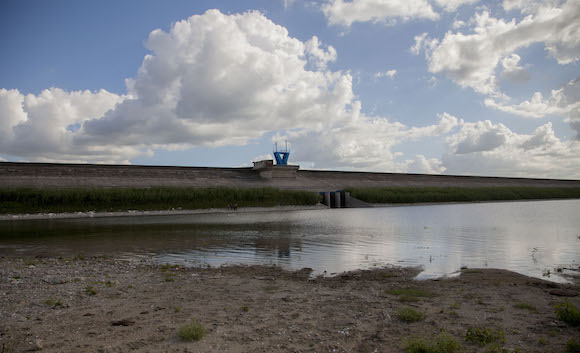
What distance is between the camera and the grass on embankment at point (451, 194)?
6569 cm

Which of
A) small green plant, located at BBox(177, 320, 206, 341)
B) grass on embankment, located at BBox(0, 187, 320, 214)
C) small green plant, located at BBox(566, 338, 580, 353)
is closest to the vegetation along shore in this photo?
grass on embankment, located at BBox(0, 187, 320, 214)

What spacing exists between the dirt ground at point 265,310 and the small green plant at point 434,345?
0.66 ft

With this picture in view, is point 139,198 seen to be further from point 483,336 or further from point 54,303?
point 483,336

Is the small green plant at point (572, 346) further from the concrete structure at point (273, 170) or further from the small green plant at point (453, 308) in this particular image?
the concrete structure at point (273, 170)

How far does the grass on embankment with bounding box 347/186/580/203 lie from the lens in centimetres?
6569

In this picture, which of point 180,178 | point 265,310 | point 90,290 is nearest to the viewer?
point 265,310

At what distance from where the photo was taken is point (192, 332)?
6016 millimetres

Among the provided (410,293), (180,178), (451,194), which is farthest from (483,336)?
(451,194)

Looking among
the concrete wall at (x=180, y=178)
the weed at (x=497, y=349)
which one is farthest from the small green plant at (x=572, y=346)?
the concrete wall at (x=180, y=178)

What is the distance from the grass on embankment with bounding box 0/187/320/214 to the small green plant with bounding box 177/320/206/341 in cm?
4275

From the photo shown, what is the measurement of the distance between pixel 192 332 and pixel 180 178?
186 feet

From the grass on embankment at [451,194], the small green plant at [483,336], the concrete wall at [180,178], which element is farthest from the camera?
the grass on embankment at [451,194]

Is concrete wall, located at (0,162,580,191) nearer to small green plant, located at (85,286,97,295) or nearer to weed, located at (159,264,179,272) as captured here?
weed, located at (159,264,179,272)

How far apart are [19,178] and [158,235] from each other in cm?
3607
